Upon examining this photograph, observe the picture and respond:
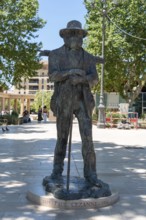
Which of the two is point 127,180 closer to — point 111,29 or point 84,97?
point 84,97

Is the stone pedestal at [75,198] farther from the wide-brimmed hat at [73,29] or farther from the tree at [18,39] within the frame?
the tree at [18,39]

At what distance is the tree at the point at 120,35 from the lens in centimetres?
3500

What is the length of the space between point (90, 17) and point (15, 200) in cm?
3221

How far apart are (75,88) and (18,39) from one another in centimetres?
2686

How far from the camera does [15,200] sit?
552 cm

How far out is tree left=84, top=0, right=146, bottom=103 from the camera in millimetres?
35000

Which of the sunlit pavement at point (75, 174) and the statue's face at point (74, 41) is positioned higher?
the statue's face at point (74, 41)

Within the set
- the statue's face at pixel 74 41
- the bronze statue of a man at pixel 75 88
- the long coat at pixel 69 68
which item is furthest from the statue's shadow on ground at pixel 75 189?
the statue's face at pixel 74 41

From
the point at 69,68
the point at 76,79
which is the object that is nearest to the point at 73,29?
the point at 69,68

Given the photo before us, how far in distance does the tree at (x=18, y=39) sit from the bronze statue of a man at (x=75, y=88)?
83.5 ft

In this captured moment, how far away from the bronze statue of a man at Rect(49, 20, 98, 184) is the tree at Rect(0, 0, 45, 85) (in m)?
25.4

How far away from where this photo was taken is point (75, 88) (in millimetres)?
5582

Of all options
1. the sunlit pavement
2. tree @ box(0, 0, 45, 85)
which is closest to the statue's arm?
the sunlit pavement

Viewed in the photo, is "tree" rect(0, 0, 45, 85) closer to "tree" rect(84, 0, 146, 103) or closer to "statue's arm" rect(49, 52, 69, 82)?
"tree" rect(84, 0, 146, 103)
